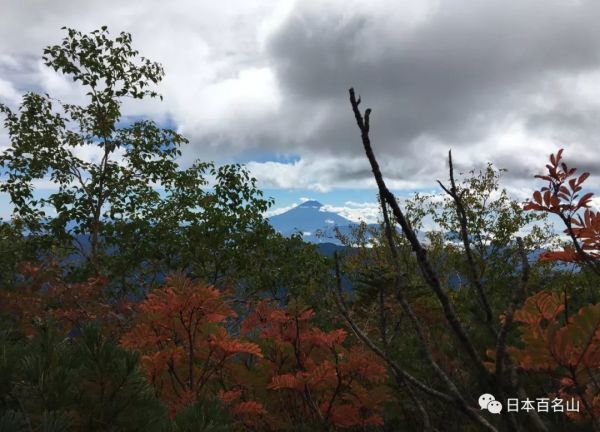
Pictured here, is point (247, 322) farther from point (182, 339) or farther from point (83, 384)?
point (83, 384)

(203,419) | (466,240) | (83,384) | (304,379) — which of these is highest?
(466,240)

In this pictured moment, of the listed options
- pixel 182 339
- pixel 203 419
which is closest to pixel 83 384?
pixel 203 419

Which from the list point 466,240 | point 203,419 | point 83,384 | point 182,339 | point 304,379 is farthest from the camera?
point 182,339

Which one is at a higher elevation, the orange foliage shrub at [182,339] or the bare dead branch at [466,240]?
the bare dead branch at [466,240]

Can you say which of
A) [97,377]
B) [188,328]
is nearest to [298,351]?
[188,328]

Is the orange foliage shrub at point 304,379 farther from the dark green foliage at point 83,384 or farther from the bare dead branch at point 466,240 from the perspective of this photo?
the bare dead branch at point 466,240

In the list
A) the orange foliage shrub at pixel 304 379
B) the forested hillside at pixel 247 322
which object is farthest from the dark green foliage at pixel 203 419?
the orange foliage shrub at pixel 304 379

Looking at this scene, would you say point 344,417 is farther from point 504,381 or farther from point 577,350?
point 504,381

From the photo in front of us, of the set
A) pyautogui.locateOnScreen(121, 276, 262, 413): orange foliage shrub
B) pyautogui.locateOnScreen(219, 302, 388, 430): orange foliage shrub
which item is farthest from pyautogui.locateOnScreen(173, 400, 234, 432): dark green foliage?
pyautogui.locateOnScreen(219, 302, 388, 430): orange foliage shrub

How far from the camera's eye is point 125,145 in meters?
11.1

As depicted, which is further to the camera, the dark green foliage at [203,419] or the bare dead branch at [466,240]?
the dark green foliage at [203,419]

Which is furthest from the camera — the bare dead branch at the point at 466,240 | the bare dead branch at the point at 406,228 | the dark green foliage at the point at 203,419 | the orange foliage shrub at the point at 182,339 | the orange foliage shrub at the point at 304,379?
the orange foliage shrub at the point at 304,379

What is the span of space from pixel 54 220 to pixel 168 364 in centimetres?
858

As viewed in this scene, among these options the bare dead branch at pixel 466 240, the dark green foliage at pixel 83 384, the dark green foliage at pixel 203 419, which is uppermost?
the bare dead branch at pixel 466 240
